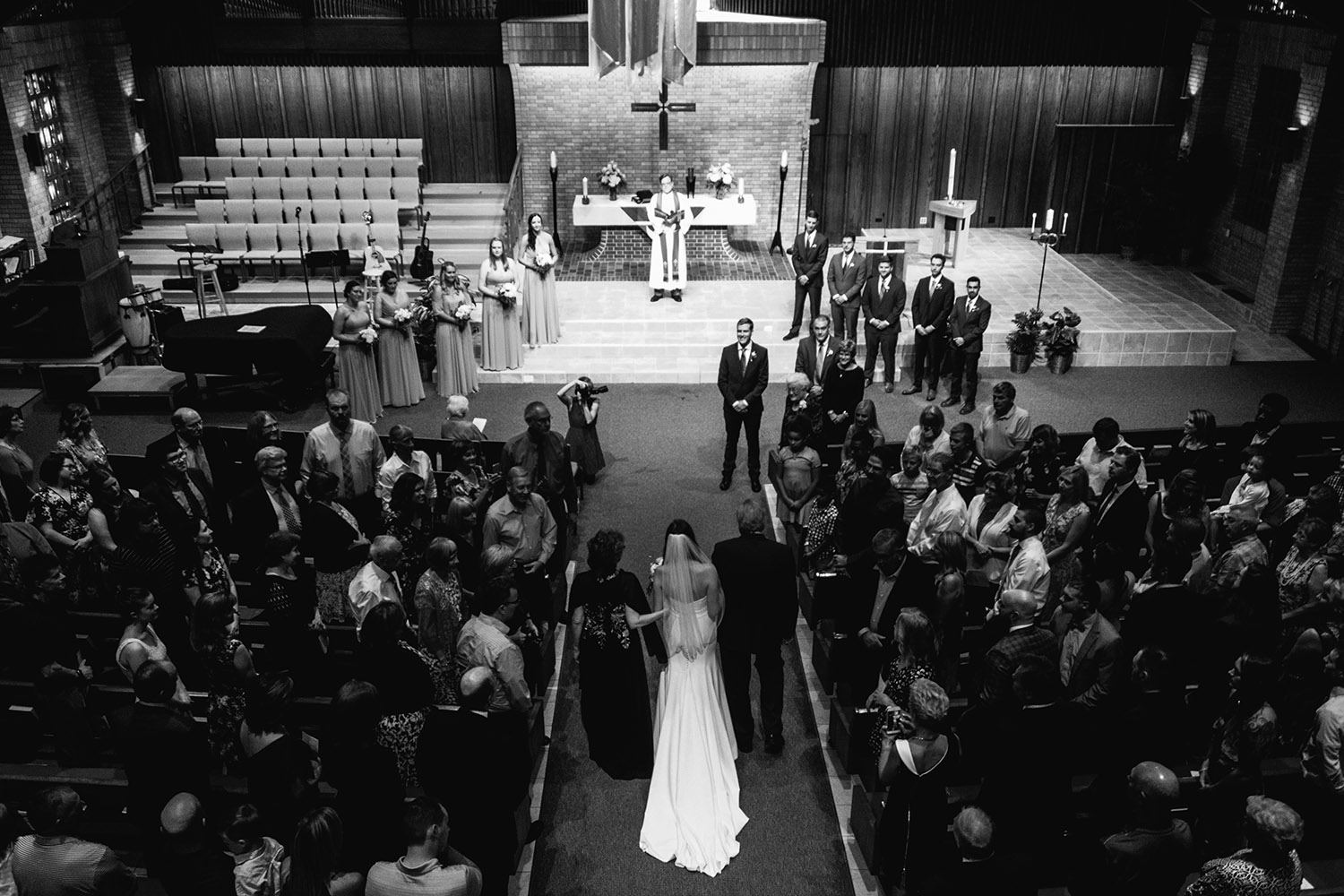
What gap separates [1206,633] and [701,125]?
41.6 feet

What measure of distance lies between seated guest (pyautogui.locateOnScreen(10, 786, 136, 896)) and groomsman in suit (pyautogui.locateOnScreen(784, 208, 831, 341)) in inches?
371

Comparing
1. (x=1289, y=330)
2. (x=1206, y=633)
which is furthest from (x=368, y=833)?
(x=1289, y=330)

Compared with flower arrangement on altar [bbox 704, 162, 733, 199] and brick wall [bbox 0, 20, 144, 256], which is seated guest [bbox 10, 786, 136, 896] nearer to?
brick wall [bbox 0, 20, 144, 256]

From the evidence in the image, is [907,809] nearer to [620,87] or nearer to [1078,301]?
[1078,301]

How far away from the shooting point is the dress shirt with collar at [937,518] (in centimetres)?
667

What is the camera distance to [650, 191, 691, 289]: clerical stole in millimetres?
13758

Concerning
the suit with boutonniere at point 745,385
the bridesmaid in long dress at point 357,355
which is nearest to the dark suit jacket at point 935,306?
the suit with boutonniere at point 745,385

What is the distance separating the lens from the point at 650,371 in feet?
40.7

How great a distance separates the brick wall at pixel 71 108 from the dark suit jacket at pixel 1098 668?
46.7 feet

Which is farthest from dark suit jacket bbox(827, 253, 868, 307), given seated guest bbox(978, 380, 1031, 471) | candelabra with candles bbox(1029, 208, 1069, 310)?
seated guest bbox(978, 380, 1031, 471)

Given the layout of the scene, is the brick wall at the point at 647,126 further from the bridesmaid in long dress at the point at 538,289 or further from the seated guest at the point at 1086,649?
the seated guest at the point at 1086,649

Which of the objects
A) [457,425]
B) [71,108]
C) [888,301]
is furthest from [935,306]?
[71,108]

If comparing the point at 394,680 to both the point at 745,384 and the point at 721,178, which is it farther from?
the point at 721,178

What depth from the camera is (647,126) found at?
1641 cm
